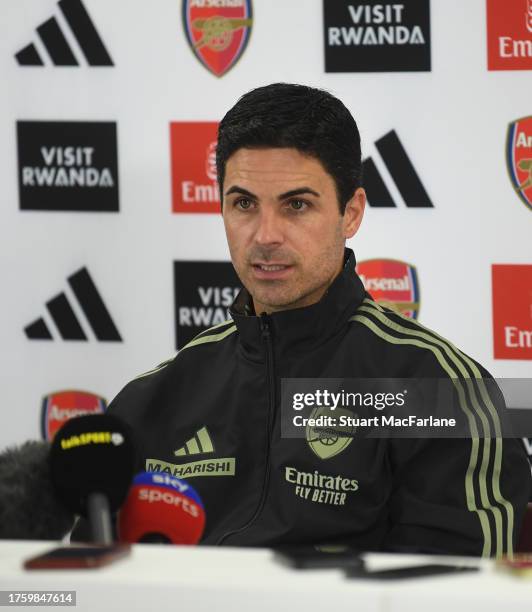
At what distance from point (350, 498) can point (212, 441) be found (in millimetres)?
234

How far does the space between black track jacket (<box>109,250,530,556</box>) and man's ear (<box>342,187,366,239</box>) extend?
44 millimetres

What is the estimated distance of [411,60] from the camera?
2152mm

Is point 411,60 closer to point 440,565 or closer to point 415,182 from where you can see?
point 415,182

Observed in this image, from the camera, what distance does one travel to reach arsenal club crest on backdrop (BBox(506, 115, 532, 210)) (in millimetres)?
2111

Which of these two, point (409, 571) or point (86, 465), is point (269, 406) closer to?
point (86, 465)

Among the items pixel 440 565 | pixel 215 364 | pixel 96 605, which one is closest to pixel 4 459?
pixel 96 605

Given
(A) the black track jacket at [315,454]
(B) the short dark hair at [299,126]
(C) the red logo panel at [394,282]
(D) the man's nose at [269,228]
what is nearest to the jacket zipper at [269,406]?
(A) the black track jacket at [315,454]

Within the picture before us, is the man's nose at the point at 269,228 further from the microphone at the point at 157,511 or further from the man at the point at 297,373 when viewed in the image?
the microphone at the point at 157,511

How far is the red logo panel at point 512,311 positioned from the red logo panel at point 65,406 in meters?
0.92

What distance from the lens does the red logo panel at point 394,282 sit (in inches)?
86.1

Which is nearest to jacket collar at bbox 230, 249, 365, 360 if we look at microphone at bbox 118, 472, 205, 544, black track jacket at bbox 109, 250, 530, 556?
black track jacket at bbox 109, 250, 530, 556

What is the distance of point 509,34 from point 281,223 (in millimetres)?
853

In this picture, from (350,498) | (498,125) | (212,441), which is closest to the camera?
(350,498)

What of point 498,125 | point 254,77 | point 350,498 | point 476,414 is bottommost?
point 350,498
